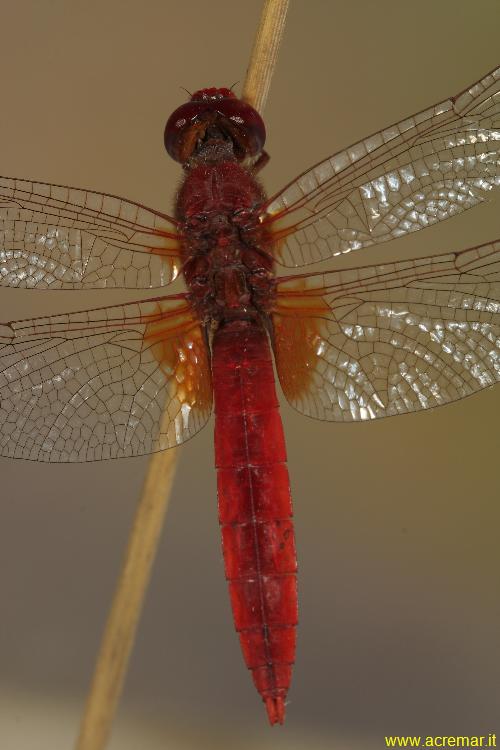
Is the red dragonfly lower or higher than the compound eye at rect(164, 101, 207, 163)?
lower

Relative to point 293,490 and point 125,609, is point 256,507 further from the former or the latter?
point 293,490

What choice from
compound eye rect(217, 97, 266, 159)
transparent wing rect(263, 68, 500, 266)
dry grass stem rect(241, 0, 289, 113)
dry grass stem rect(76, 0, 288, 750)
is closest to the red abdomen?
dry grass stem rect(76, 0, 288, 750)

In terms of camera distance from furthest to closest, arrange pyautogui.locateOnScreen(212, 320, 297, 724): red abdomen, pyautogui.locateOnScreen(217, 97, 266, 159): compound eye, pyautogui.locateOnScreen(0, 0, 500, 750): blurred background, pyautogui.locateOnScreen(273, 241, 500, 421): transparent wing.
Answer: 1. pyautogui.locateOnScreen(0, 0, 500, 750): blurred background
2. pyautogui.locateOnScreen(217, 97, 266, 159): compound eye
3. pyautogui.locateOnScreen(273, 241, 500, 421): transparent wing
4. pyautogui.locateOnScreen(212, 320, 297, 724): red abdomen

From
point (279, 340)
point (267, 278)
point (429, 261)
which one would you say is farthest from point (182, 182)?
point (429, 261)

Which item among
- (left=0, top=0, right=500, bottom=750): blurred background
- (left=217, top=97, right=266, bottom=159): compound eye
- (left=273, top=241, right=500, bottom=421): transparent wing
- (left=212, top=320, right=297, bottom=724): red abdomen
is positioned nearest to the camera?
(left=212, top=320, right=297, bottom=724): red abdomen

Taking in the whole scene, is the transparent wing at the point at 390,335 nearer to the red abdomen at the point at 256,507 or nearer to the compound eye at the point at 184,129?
the red abdomen at the point at 256,507

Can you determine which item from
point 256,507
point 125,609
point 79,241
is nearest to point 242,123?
point 79,241

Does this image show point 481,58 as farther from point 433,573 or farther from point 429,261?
point 433,573

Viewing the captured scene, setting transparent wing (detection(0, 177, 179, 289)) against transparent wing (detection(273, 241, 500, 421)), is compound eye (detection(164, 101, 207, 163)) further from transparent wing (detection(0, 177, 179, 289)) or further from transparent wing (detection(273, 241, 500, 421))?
transparent wing (detection(273, 241, 500, 421))

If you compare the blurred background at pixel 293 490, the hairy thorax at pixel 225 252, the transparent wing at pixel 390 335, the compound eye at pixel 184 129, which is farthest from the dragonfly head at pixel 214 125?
the blurred background at pixel 293 490
